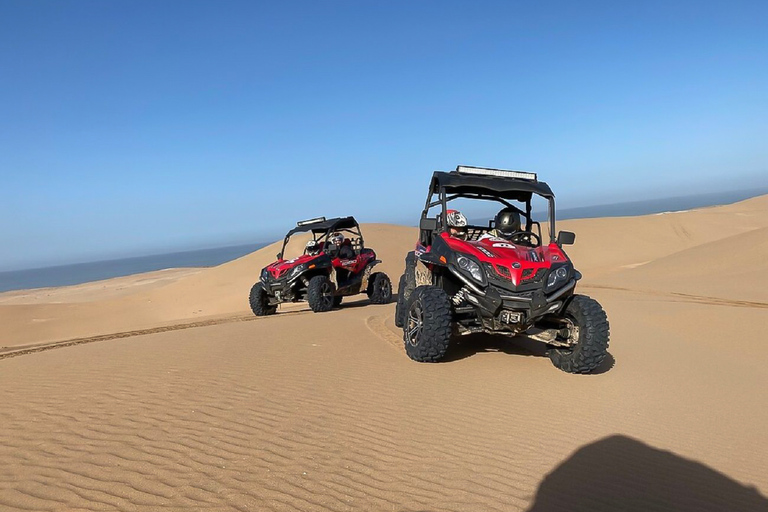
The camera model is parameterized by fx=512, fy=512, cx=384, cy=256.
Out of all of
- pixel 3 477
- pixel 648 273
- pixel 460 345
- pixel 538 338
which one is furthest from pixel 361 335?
pixel 648 273

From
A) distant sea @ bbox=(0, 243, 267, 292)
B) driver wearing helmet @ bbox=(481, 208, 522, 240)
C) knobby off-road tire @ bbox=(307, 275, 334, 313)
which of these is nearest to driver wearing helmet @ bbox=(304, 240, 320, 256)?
knobby off-road tire @ bbox=(307, 275, 334, 313)

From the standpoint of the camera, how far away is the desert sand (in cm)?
296

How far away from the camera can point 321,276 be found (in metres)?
12.2

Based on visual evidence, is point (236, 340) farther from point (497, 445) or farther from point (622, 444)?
point (622, 444)

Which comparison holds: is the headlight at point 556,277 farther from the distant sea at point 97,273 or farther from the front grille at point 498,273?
the distant sea at point 97,273

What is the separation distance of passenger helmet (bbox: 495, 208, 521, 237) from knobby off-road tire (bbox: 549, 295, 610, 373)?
4.08 ft

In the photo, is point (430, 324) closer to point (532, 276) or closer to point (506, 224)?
point (532, 276)

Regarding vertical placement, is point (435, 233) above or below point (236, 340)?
above

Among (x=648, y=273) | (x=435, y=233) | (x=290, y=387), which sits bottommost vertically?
(x=648, y=273)

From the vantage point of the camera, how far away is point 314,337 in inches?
319

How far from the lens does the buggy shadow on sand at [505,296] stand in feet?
18.0

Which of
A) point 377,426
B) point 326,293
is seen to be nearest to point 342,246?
point 326,293

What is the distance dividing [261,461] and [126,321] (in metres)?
19.7

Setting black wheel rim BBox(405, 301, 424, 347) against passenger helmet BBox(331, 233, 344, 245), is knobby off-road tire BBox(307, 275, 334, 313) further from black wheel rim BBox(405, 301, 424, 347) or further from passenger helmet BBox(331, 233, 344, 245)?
black wheel rim BBox(405, 301, 424, 347)
